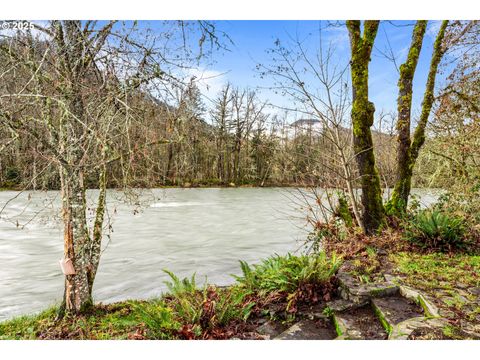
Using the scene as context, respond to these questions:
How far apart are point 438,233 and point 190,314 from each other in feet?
9.66

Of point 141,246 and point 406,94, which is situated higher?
point 406,94

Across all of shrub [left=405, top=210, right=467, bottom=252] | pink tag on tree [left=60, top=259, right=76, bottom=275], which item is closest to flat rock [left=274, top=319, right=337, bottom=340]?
pink tag on tree [left=60, top=259, right=76, bottom=275]

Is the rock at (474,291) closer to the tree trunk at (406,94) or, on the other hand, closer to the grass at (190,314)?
the grass at (190,314)

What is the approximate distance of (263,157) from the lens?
15.9 feet

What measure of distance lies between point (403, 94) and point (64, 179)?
4420 mm

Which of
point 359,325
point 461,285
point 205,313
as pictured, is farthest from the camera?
point 461,285

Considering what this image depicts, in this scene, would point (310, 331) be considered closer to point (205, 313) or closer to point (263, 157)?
point (205, 313)

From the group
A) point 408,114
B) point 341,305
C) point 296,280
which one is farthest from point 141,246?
point 408,114

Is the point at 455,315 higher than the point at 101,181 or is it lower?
lower

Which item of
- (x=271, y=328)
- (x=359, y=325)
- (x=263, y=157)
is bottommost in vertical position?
(x=271, y=328)
